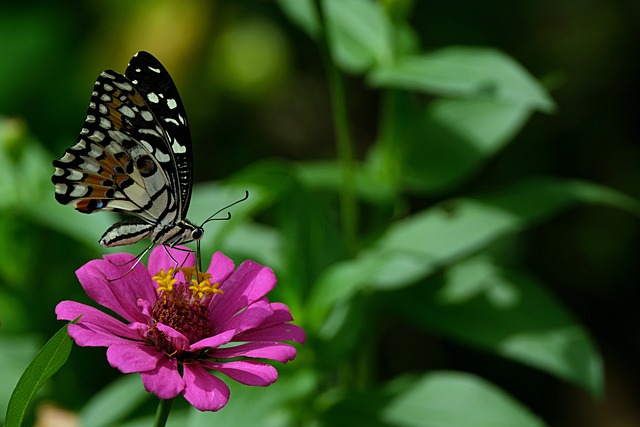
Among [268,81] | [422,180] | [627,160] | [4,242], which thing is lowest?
[4,242]

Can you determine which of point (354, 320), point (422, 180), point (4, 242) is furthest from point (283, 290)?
point (4, 242)

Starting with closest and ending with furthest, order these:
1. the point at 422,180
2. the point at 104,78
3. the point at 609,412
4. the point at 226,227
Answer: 1. the point at 104,78
2. the point at 226,227
3. the point at 422,180
4. the point at 609,412

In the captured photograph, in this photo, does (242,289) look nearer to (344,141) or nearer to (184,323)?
(184,323)

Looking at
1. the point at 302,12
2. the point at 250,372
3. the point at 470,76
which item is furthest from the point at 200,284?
the point at 302,12

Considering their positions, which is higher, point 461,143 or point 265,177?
point 461,143

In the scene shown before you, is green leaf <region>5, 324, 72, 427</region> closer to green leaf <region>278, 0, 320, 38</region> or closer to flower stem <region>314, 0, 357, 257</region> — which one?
flower stem <region>314, 0, 357, 257</region>

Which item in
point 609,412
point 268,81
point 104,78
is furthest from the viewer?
point 268,81

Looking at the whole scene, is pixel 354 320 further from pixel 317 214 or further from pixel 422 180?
pixel 422 180

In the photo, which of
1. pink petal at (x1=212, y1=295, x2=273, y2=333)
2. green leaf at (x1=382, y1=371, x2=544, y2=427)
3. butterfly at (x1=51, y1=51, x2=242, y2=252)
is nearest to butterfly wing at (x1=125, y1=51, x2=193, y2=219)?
butterfly at (x1=51, y1=51, x2=242, y2=252)
